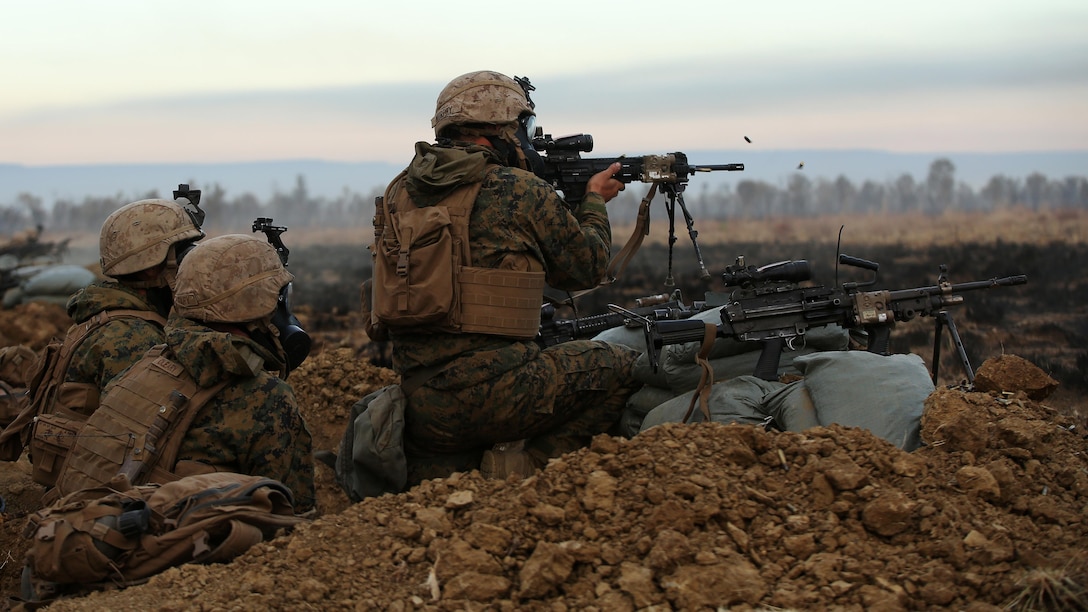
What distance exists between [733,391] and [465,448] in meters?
1.24

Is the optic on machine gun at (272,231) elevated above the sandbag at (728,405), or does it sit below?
above

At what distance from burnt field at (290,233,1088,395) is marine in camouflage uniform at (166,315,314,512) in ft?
8.22

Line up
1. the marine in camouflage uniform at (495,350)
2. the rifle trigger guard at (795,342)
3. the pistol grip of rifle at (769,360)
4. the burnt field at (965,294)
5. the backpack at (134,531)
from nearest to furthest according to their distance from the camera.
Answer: the backpack at (134,531) → the marine in camouflage uniform at (495,350) → the pistol grip of rifle at (769,360) → the rifle trigger guard at (795,342) → the burnt field at (965,294)

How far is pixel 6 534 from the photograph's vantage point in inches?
195

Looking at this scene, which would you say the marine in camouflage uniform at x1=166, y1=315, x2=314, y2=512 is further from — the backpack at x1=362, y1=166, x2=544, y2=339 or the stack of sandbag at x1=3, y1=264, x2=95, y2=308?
the stack of sandbag at x1=3, y1=264, x2=95, y2=308

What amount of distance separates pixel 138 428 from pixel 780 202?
96.7 meters

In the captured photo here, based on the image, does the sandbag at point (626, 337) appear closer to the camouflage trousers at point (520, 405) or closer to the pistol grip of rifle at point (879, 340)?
the camouflage trousers at point (520, 405)

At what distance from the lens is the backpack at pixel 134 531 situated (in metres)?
3.50

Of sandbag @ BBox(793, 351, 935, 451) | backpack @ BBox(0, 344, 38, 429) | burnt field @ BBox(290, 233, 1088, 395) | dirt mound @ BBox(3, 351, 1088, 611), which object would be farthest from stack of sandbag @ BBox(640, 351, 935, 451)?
backpack @ BBox(0, 344, 38, 429)

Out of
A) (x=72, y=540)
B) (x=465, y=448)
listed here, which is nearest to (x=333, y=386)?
(x=465, y=448)

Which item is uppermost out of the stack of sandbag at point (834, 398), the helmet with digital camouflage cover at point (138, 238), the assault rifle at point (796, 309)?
the helmet with digital camouflage cover at point (138, 238)

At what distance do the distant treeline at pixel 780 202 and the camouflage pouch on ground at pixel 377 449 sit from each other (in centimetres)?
7519

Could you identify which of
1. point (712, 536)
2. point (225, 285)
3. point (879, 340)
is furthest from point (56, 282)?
point (712, 536)

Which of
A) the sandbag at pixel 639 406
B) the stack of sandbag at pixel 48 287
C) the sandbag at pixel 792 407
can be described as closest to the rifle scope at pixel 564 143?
the sandbag at pixel 639 406
